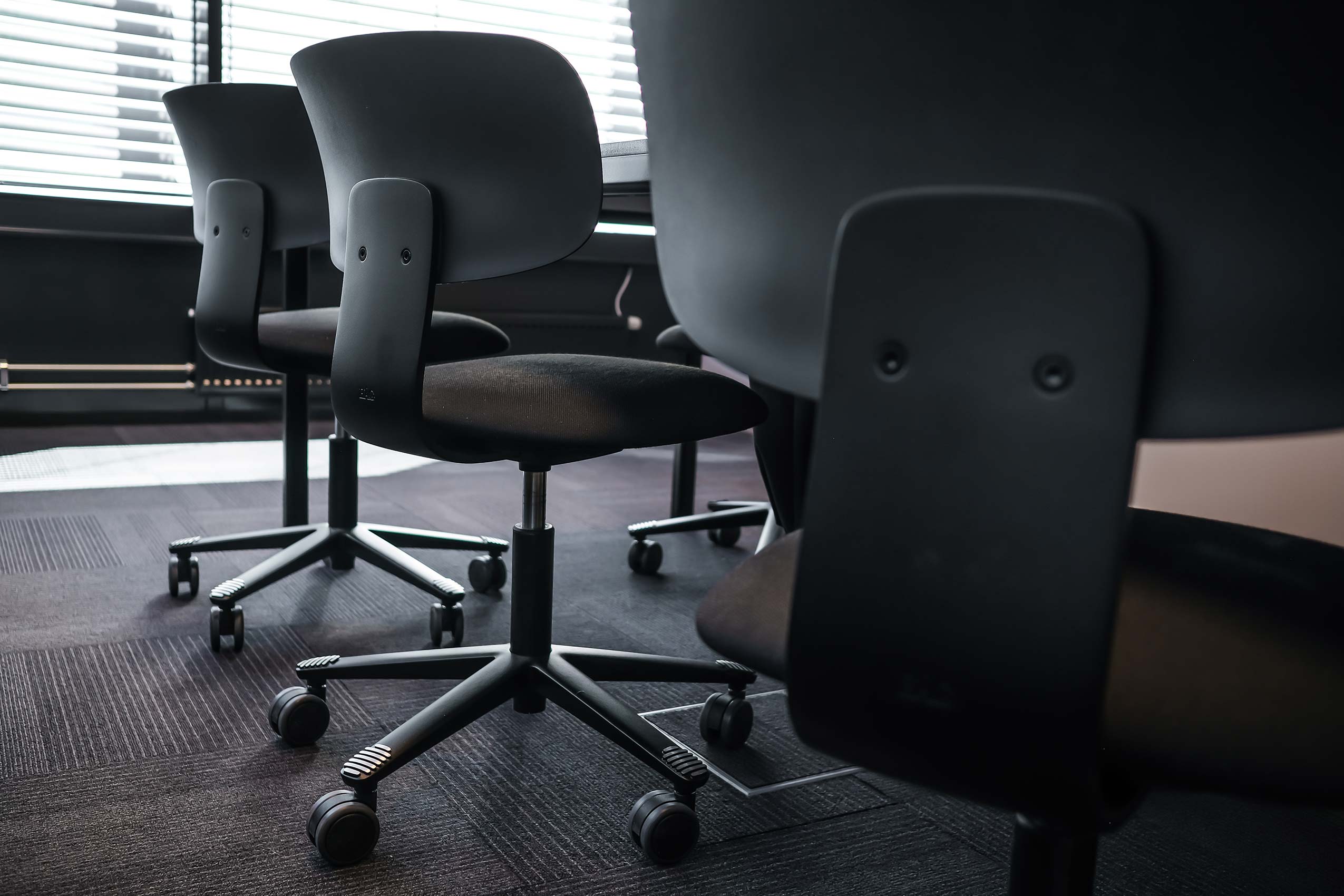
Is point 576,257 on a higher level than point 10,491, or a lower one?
higher

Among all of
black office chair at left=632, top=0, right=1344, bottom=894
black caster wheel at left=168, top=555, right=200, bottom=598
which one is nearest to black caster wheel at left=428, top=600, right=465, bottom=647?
black caster wheel at left=168, top=555, right=200, bottom=598

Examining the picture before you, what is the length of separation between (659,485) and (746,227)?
277 centimetres

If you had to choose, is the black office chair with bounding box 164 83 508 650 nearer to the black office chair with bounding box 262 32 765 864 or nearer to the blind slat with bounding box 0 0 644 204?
the black office chair with bounding box 262 32 765 864

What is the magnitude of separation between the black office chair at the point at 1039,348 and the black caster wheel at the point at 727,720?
3.06ft

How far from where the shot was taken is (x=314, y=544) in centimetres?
202

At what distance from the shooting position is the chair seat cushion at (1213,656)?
0.50m

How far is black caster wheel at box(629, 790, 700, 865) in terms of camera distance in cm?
117

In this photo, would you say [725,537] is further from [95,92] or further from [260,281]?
[95,92]

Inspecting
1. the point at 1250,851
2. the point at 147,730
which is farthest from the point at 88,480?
the point at 1250,851

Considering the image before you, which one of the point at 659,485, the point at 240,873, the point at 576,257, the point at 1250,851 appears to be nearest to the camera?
the point at 240,873

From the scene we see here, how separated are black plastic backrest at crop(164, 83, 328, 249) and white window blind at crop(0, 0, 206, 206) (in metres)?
2.03

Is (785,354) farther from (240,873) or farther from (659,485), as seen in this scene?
(659,485)

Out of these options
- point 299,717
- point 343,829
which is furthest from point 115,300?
point 343,829

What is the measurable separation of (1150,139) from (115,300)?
4.02 m
